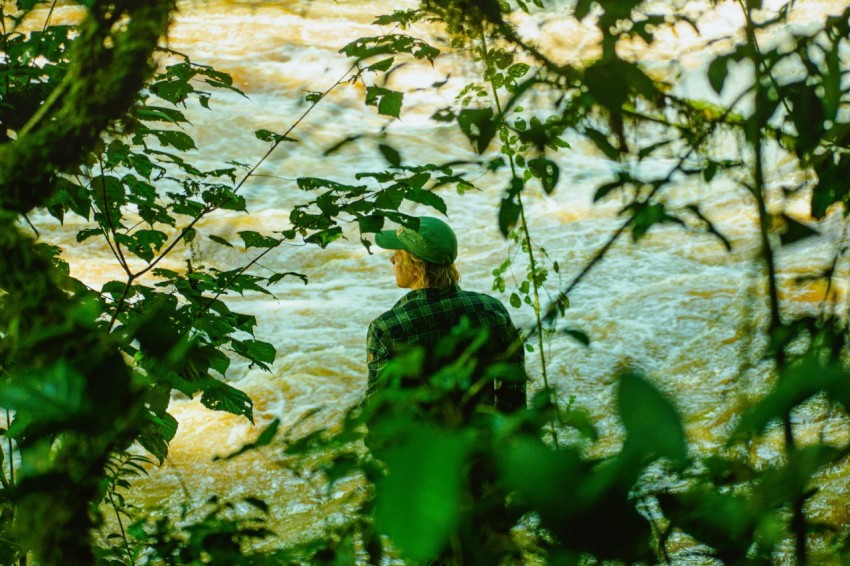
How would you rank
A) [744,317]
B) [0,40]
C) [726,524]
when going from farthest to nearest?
[0,40] < [744,317] < [726,524]

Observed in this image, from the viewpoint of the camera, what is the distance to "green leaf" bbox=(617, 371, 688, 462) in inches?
18.7

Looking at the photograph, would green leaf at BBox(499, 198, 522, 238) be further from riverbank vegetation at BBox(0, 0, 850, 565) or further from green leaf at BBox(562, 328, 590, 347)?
green leaf at BBox(562, 328, 590, 347)

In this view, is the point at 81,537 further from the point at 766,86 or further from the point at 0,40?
the point at 0,40

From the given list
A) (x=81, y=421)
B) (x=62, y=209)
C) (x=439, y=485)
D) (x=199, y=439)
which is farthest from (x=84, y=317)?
(x=199, y=439)

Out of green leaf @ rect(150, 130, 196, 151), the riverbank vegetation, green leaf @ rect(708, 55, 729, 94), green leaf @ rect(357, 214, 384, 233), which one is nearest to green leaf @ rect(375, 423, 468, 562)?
the riverbank vegetation

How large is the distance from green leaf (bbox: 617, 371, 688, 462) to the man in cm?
213

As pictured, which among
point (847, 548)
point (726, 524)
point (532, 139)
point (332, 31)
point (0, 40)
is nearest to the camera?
point (726, 524)

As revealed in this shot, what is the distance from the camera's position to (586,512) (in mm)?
522

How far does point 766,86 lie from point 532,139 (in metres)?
0.28

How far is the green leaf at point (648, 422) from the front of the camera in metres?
0.48

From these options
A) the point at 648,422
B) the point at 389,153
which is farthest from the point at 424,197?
the point at 648,422

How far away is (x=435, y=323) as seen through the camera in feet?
9.09

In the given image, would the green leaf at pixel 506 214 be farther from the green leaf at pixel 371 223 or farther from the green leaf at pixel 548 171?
the green leaf at pixel 371 223

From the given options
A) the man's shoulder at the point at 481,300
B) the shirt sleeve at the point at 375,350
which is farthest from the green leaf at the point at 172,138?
the man's shoulder at the point at 481,300
